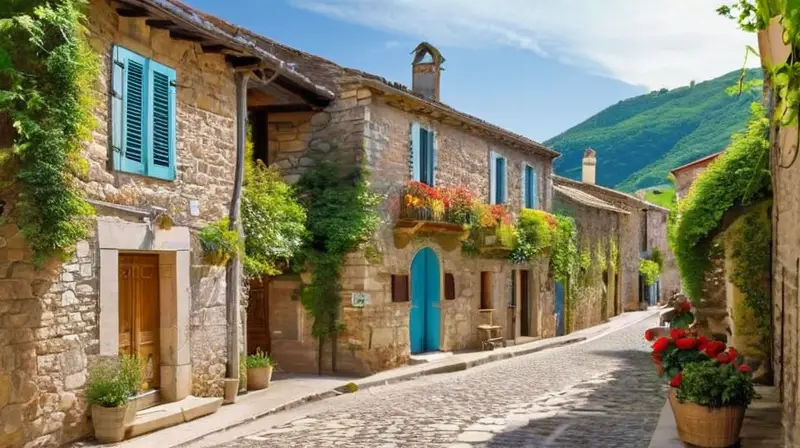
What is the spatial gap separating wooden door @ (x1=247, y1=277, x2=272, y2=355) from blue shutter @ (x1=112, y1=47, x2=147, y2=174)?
5.96m

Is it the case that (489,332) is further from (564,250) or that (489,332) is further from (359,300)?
(564,250)

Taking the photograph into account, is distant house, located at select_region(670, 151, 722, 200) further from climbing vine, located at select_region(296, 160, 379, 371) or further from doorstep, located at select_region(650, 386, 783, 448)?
doorstep, located at select_region(650, 386, 783, 448)

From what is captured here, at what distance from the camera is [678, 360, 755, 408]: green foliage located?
22.8 ft

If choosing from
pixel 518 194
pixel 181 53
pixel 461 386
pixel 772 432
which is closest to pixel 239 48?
Answer: pixel 181 53

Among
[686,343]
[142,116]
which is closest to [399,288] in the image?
[142,116]

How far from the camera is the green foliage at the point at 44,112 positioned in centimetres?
749

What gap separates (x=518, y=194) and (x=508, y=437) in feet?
44.4

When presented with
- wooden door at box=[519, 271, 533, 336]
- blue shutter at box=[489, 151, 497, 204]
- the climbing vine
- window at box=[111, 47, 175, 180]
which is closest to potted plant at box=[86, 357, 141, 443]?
window at box=[111, 47, 175, 180]

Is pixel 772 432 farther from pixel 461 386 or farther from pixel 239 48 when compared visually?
pixel 239 48

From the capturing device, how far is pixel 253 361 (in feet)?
40.5

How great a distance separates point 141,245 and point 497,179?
12323 mm

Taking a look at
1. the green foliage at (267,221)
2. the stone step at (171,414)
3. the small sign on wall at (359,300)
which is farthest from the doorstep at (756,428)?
the small sign on wall at (359,300)

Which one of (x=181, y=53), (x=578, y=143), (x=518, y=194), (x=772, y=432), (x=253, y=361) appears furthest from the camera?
(x=578, y=143)

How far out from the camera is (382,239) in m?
15.2
